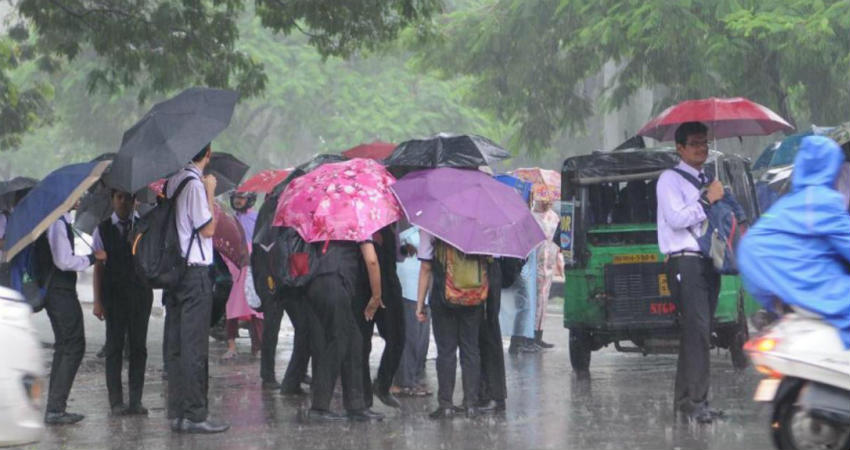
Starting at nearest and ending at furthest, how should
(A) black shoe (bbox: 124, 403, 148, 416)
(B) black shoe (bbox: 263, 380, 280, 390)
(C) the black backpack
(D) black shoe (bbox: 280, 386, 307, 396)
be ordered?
(C) the black backpack
(A) black shoe (bbox: 124, 403, 148, 416)
(D) black shoe (bbox: 280, 386, 307, 396)
(B) black shoe (bbox: 263, 380, 280, 390)

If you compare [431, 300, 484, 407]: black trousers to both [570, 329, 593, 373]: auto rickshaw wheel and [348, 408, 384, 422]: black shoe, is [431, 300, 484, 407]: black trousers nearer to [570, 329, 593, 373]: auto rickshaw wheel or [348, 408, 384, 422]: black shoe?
[348, 408, 384, 422]: black shoe

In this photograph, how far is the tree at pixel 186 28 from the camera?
62.1 ft

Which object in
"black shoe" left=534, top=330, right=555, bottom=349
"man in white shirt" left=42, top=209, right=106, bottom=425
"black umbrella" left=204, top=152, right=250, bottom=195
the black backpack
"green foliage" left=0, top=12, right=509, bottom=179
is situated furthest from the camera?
"green foliage" left=0, top=12, right=509, bottom=179

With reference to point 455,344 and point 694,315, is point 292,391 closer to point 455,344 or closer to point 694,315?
point 455,344

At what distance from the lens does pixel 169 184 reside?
33.8 ft

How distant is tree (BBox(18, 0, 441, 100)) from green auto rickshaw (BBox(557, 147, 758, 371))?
5060 mm

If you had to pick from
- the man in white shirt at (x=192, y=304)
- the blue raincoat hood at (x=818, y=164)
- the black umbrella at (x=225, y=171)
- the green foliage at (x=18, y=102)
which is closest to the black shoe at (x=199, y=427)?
the man in white shirt at (x=192, y=304)

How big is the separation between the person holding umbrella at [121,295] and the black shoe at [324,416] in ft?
4.48

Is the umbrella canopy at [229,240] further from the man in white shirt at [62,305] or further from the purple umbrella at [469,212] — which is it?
the purple umbrella at [469,212]

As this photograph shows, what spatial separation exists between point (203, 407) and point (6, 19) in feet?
62.6

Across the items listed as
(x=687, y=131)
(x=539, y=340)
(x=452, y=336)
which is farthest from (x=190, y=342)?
(x=539, y=340)

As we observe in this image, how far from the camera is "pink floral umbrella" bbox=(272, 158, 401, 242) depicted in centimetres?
1062

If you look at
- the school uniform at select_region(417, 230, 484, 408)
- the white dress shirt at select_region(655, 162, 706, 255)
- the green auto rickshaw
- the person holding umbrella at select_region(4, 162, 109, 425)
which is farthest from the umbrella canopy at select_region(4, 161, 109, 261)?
the green auto rickshaw

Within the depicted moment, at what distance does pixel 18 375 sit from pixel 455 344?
4.04m
